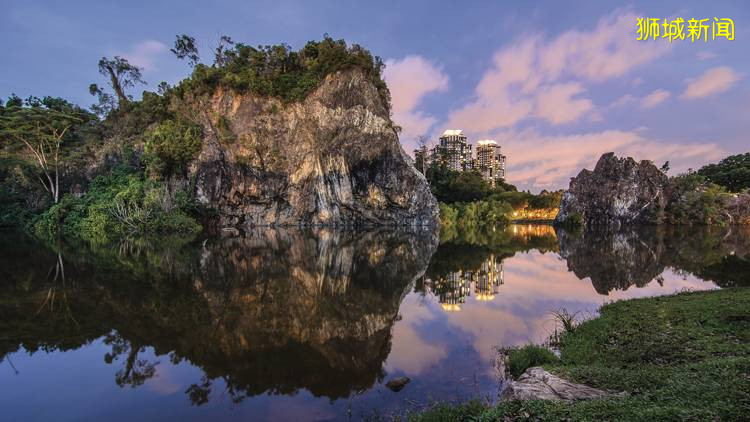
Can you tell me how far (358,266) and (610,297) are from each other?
11162 millimetres

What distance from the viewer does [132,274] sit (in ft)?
52.3

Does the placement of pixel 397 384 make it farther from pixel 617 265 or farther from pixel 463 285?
pixel 617 265

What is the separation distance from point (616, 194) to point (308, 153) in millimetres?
58438

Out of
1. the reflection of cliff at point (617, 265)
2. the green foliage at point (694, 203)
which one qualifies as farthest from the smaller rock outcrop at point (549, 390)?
the green foliage at point (694, 203)

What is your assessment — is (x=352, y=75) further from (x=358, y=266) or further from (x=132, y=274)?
(x=132, y=274)

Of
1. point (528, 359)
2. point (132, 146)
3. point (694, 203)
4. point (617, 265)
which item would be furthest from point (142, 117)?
point (694, 203)

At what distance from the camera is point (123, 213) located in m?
38.9

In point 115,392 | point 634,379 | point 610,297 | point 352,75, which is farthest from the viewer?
point 352,75

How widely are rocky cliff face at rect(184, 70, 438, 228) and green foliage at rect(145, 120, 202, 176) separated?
2848mm

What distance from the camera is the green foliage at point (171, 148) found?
44500 millimetres

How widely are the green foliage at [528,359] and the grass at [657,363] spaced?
15 cm

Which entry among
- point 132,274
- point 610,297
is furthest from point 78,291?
point 610,297

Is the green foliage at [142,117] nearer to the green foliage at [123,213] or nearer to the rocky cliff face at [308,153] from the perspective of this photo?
the rocky cliff face at [308,153]

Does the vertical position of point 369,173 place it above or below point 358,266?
above
